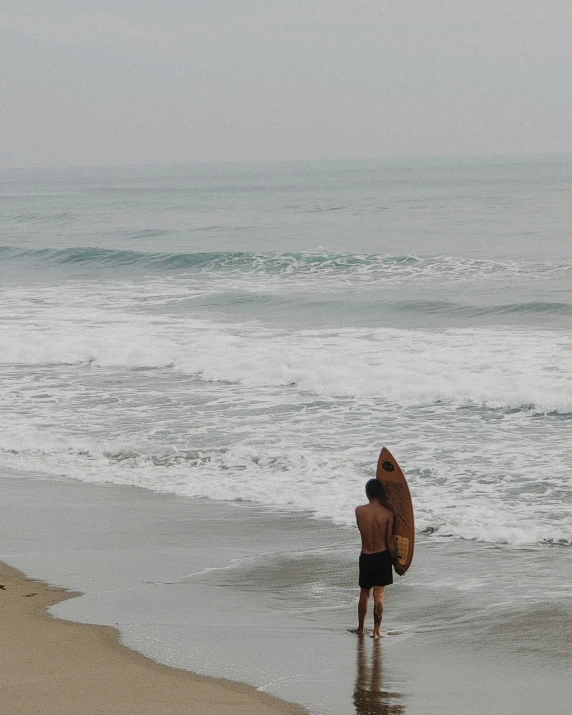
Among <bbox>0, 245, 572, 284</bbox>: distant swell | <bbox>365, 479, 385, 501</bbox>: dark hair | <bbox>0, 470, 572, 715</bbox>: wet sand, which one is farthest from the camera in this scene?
<bbox>0, 245, 572, 284</bbox>: distant swell

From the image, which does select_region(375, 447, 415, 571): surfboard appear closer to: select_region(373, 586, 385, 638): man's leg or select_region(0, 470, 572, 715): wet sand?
select_region(373, 586, 385, 638): man's leg

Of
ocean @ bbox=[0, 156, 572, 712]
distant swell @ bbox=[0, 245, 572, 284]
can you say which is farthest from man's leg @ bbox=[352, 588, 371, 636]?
distant swell @ bbox=[0, 245, 572, 284]

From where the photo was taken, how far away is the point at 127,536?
8.44 metres

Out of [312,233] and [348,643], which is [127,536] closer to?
[348,643]

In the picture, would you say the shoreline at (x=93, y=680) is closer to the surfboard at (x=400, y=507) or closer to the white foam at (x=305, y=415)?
the surfboard at (x=400, y=507)

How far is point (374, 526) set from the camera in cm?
612

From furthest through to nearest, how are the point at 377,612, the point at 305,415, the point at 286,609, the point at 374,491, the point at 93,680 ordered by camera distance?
the point at 305,415
the point at 286,609
the point at 374,491
the point at 377,612
the point at 93,680

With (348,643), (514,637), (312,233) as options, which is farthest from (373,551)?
(312,233)

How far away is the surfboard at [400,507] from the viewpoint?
618cm

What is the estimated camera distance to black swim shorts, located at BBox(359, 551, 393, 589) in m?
6.13

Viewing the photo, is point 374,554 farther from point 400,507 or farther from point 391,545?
point 400,507

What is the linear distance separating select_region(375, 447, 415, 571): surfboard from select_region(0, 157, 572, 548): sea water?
2149 millimetres

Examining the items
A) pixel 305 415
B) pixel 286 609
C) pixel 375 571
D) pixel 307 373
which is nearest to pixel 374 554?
pixel 375 571

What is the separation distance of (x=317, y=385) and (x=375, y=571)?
28.9 ft
